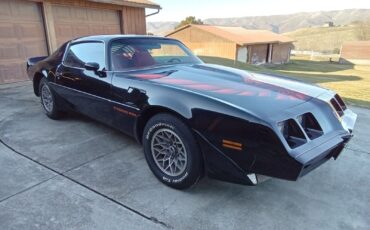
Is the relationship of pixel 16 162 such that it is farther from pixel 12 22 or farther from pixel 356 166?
pixel 12 22

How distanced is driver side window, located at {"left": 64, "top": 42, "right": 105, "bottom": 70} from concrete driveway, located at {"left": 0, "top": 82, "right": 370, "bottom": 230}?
1.09 metres

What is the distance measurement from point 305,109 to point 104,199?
1.92m

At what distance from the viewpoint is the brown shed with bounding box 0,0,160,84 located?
25.1 feet

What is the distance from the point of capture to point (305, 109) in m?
2.32

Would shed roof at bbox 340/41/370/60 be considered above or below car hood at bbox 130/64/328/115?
below

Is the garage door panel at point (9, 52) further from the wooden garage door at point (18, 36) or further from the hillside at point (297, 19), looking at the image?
the hillside at point (297, 19)

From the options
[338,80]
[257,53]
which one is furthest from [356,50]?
[338,80]

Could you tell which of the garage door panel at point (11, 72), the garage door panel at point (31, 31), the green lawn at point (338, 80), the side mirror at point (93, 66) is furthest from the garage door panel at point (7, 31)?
the green lawn at point (338, 80)

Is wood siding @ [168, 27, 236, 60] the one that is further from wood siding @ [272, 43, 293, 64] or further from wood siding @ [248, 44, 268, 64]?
wood siding @ [272, 43, 293, 64]

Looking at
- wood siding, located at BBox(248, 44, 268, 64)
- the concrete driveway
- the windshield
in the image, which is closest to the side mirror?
the windshield

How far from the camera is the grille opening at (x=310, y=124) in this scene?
2320mm

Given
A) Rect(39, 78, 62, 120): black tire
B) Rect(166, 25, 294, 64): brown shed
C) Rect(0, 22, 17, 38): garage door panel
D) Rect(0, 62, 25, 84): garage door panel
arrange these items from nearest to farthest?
Rect(39, 78, 62, 120): black tire
Rect(0, 22, 17, 38): garage door panel
Rect(0, 62, 25, 84): garage door panel
Rect(166, 25, 294, 64): brown shed

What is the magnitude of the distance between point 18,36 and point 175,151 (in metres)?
7.53

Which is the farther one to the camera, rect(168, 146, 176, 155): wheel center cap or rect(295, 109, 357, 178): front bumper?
rect(168, 146, 176, 155): wheel center cap
